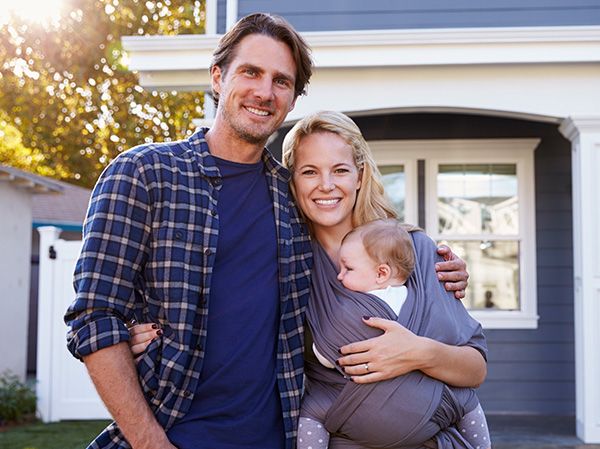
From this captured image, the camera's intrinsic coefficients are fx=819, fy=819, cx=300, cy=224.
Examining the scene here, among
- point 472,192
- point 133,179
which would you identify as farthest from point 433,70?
point 133,179

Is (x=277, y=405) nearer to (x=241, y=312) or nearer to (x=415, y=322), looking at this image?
(x=241, y=312)

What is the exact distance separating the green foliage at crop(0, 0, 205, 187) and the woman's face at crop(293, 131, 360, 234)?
649 inches

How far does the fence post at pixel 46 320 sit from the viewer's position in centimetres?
802

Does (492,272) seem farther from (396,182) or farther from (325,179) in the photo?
(325,179)

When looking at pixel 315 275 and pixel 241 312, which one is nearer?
pixel 241 312

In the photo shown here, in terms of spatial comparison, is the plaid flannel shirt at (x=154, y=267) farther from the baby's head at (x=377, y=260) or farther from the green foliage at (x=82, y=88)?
the green foliage at (x=82, y=88)

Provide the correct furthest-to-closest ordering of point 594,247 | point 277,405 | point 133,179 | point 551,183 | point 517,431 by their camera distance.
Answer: point 551,183 → point 517,431 → point 594,247 → point 277,405 → point 133,179

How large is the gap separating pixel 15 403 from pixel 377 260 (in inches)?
272

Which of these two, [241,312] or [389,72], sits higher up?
[389,72]

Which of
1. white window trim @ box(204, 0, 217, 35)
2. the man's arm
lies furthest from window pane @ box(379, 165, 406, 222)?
the man's arm

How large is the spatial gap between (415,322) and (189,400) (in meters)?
0.72

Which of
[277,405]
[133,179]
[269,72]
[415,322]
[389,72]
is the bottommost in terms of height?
[277,405]

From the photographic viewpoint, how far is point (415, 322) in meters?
2.48

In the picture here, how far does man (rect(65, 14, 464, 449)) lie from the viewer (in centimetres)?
213
